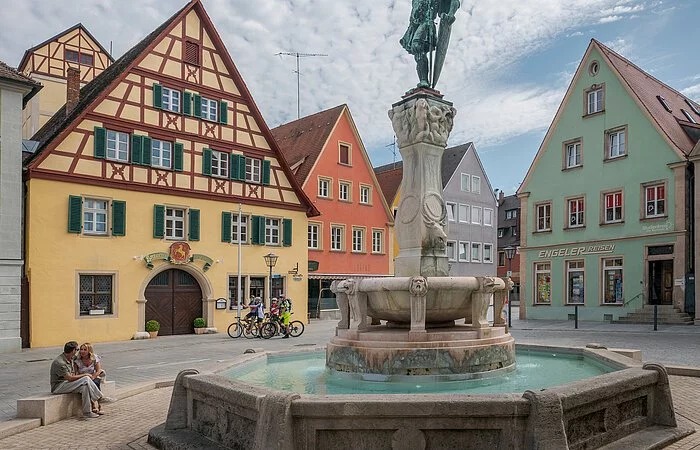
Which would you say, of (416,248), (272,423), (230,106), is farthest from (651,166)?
(272,423)

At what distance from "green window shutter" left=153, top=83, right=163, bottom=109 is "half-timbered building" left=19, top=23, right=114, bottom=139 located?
10.8 metres

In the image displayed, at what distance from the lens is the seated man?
8.25 m

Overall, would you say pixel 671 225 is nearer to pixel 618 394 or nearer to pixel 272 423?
pixel 618 394

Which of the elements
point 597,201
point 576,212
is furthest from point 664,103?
point 576,212

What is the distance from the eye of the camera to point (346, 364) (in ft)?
27.9

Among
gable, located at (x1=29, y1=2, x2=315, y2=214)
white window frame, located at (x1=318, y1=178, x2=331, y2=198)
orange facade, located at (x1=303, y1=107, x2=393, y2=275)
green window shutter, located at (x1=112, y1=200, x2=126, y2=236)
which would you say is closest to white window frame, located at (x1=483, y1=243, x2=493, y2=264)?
orange facade, located at (x1=303, y1=107, x2=393, y2=275)

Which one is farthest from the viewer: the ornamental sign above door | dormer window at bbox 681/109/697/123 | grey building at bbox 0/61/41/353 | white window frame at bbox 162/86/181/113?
dormer window at bbox 681/109/697/123

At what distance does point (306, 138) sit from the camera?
123 ft

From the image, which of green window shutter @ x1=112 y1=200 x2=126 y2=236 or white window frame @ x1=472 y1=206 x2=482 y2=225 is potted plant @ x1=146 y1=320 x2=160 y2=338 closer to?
green window shutter @ x1=112 y1=200 x2=126 y2=236

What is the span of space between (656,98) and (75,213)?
88.7 ft

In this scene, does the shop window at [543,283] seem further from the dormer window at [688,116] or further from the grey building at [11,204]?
the grey building at [11,204]

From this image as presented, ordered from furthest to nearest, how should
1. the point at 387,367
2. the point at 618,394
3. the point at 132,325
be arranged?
the point at 132,325 < the point at 387,367 < the point at 618,394

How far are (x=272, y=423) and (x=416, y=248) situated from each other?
5.11 metres

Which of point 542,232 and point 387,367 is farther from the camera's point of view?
point 542,232
